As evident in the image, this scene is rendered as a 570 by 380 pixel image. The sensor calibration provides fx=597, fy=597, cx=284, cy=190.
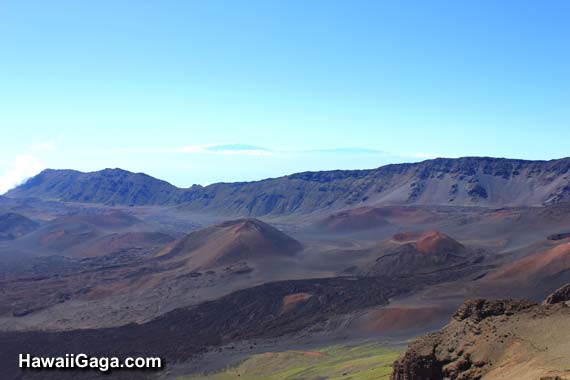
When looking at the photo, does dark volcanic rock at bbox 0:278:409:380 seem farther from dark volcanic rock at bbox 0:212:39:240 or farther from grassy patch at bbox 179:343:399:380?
dark volcanic rock at bbox 0:212:39:240

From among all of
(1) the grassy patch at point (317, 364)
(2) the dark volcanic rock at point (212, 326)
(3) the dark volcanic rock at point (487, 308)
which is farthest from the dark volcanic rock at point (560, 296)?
(2) the dark volcanic rock at point (212, 326)

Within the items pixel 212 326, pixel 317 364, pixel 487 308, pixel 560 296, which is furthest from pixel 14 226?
pixel 487 308

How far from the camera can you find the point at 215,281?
92.5 meters

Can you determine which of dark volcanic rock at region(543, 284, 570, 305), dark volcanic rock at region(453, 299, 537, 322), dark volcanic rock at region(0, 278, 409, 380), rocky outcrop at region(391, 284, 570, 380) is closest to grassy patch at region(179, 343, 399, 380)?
dark volcanic rock at region(0, 278, 409, 380)

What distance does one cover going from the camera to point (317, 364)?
50.5 meters

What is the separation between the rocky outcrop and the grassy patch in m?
11.3

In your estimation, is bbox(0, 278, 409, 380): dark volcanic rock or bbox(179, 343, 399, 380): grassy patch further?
bbox(0, 278, 409, 380): dark volcanic rock

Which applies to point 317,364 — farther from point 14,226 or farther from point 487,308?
point 14,226

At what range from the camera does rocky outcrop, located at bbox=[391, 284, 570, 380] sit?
84.2 ft

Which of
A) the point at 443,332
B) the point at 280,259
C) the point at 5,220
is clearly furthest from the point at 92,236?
the point at 443,332

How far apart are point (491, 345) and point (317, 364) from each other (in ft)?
82.4

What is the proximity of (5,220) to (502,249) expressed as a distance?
144 metres

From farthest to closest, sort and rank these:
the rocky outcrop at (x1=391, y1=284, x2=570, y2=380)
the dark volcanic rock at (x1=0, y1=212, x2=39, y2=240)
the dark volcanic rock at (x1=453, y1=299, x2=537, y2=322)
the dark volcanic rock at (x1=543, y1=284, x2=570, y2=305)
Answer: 1. the dark volcanic rock at (x1=0, y1=212, x2=39, y2=240)
2. the dark volcanic rock at (x1=543, y1=284, x2=570, y2=305)
3. the dark volcanic rock at (x1=453, y1=299, x2=537, y2=322)
4. the rocky outcrop at (x1=391, y1=284, x2=570, y2=380)

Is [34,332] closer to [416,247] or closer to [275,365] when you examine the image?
[275,365]
